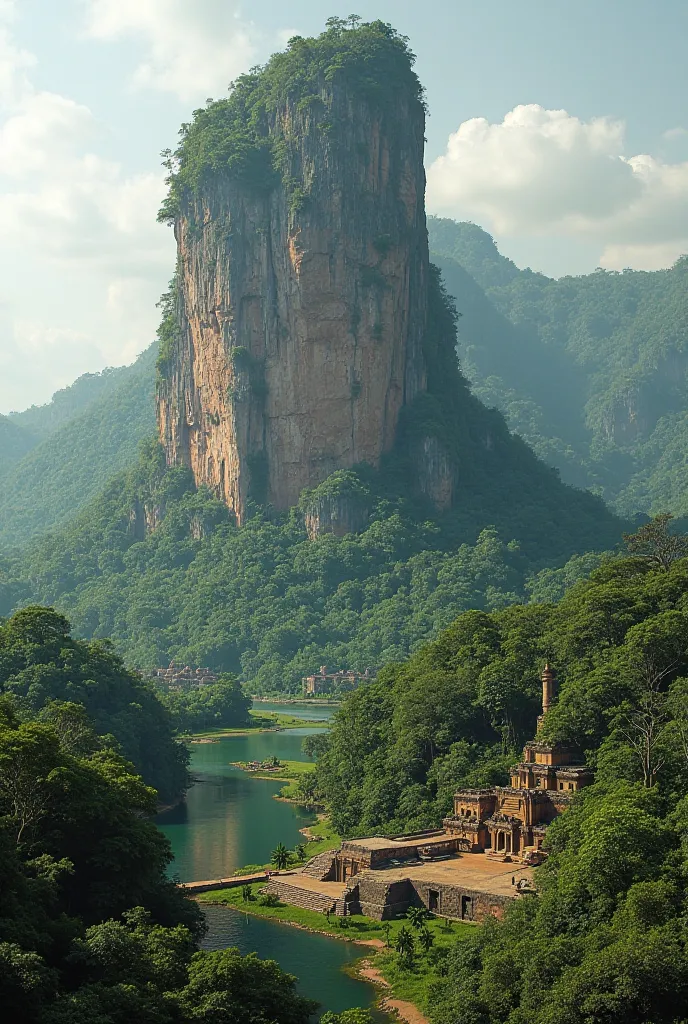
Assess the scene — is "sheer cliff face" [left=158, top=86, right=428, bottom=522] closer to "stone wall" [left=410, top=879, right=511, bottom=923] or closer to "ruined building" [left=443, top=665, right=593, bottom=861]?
"ruined building" [left=443, top=665, right=593, bottom=861]

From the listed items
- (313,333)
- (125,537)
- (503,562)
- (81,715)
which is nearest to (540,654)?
(81,715)

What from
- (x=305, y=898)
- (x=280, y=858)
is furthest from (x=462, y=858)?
(x=280, y=858)

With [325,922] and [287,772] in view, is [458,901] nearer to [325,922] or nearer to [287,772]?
[325,922]

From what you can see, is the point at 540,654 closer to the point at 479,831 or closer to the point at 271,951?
the point at 479,831

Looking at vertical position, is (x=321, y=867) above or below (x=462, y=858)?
below

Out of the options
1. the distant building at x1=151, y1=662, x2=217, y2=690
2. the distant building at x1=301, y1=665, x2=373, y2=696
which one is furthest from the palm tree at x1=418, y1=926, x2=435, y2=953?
the distant building at x1=301, y1=665, x2=373, y2=696

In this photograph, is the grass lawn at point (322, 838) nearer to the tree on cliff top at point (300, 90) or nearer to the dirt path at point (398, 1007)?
the dirt path at point (398, 1007)
